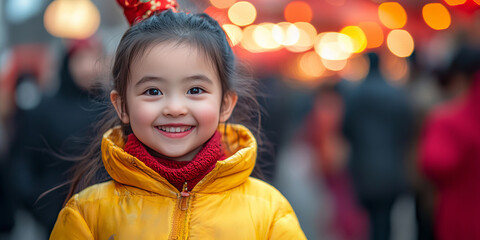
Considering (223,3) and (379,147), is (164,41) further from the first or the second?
(223,3)

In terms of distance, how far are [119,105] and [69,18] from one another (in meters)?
6.30

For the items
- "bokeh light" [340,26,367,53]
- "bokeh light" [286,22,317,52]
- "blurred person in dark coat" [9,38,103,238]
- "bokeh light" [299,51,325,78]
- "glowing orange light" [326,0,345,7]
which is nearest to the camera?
"blurred person in dark coat" [9,38,103,238]

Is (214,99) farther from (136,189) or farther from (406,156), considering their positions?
(406,156)

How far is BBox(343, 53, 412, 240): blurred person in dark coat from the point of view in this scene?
5023 mm

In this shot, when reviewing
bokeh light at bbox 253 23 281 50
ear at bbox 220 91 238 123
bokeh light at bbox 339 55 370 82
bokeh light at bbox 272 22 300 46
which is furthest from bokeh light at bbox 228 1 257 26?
ear at bbox 220 91 238 123

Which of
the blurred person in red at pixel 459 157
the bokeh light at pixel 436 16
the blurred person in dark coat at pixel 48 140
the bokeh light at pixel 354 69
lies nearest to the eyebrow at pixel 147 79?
the blurred person in dark coat at pixel 48 140

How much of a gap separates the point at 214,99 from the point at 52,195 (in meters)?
2.06

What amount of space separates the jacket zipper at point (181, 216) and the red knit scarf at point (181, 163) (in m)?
0.04

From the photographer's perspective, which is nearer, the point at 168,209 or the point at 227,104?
the point at 168,209

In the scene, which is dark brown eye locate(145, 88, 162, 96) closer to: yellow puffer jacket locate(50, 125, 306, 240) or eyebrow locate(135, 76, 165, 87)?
eyebrow locate(135, 76, 165, 87)

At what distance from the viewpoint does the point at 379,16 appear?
13641 millimetres

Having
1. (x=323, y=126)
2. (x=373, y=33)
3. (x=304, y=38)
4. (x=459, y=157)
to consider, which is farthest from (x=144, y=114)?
(x=304, y=38)

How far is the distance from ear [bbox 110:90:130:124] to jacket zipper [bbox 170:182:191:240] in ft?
1.26

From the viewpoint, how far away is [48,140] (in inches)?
162
